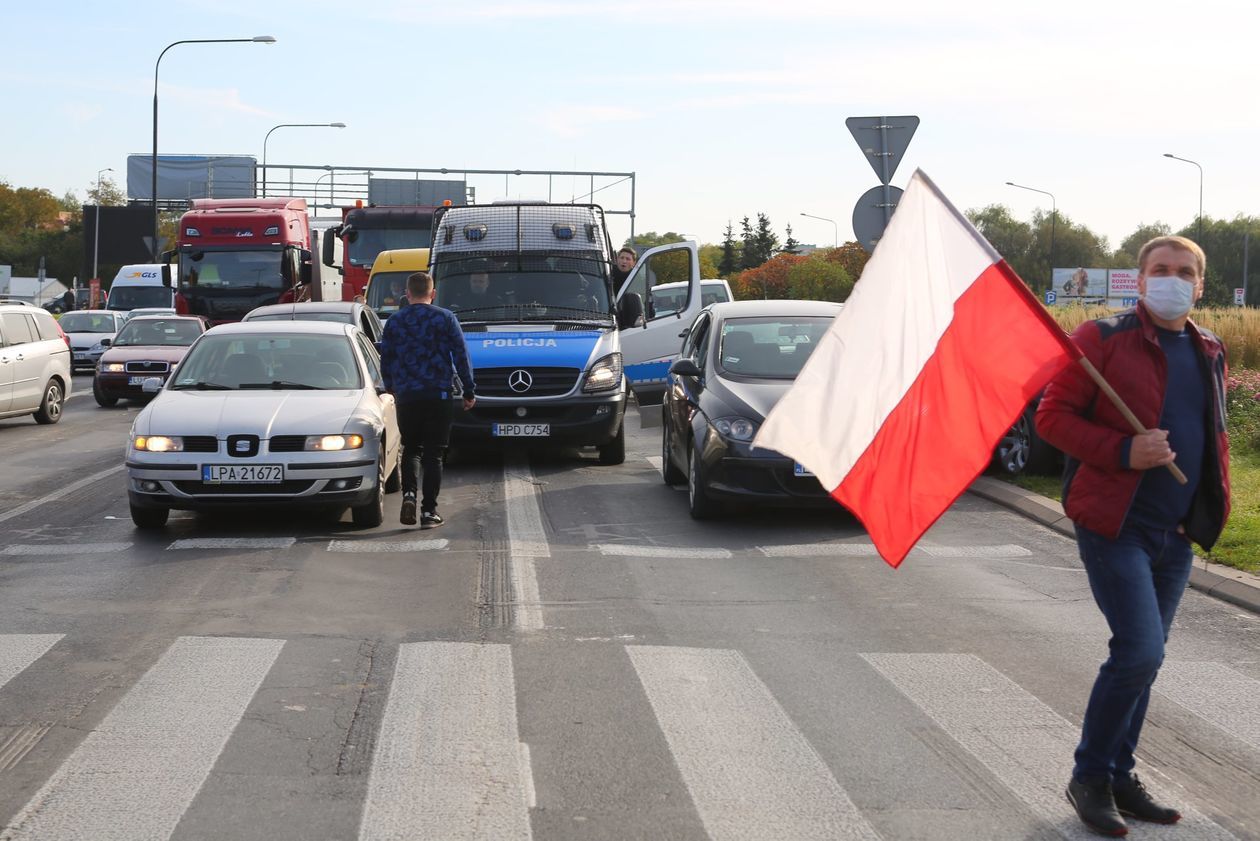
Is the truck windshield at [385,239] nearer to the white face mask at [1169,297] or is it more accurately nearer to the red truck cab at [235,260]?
the red truck cab at [235,260]

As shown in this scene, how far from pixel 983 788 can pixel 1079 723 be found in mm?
1077

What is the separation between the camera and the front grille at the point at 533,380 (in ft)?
52.0

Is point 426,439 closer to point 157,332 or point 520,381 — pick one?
point 520,381

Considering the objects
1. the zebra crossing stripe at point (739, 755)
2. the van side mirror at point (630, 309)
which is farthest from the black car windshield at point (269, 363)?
the zebra crossing stripe at point (739, 755)

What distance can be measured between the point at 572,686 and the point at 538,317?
10.9 m

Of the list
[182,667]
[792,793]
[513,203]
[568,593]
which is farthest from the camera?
[513,203]

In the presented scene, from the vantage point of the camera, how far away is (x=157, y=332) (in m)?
28.0

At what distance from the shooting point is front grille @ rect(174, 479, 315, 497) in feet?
35.9

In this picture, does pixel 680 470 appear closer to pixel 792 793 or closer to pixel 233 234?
pixel 792 793

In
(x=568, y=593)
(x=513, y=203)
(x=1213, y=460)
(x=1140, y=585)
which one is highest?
(x=513, y=203)

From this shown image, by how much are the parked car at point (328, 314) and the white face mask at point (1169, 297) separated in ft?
48.4

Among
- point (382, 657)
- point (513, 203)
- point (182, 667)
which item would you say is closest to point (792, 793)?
point (382, 657)

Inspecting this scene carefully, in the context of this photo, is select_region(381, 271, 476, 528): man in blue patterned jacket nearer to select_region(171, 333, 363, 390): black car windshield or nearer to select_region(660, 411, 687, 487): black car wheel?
select_region(171, 333, 363, 390): black car windshield

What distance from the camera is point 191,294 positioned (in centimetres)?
3077
